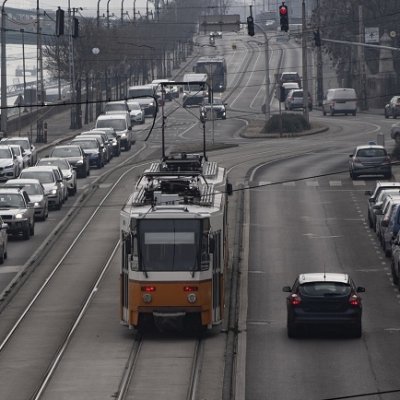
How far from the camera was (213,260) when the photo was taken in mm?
29688

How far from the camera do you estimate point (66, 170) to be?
59.2 m

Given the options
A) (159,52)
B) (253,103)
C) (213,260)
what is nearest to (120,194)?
(213,260)

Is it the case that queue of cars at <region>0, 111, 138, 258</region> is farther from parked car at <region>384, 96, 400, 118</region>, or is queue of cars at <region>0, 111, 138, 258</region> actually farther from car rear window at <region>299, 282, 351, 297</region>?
parked car at <region>384, 96, 400, 118</region>

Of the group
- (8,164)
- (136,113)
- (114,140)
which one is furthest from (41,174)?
(136,113)

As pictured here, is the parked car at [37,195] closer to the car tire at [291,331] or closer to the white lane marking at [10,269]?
the white lane marking at [10,269]

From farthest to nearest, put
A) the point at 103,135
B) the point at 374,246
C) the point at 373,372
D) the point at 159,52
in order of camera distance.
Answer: the point at 159,52
the point at 103,135
the point at 374,246
the point at 373,372

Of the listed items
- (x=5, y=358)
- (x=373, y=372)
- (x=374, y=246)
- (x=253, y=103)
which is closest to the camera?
(x=373, y=372)

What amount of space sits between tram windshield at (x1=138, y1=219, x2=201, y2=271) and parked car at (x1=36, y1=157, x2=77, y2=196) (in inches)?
1105

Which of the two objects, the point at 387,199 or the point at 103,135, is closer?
the point at 387,199

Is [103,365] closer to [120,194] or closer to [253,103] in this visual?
[120,194]

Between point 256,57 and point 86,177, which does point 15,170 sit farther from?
point 256,57

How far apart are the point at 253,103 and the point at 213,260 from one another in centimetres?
9666

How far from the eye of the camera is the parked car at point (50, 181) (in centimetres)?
5403

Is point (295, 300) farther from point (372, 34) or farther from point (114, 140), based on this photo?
point (372, 34)
